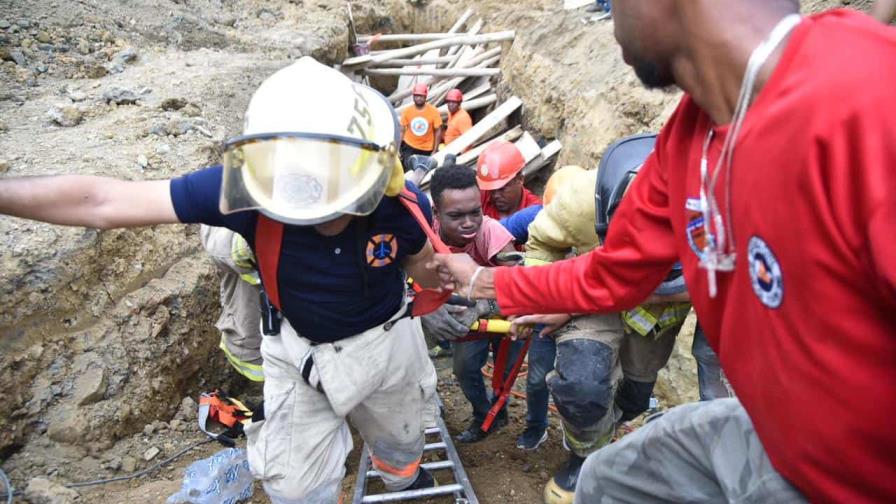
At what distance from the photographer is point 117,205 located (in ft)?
6.97

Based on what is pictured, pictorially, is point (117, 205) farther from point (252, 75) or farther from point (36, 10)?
point (36, 10)

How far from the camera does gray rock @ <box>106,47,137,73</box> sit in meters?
7.48

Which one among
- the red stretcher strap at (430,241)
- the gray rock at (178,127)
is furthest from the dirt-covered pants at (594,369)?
the gray rock at (178,127)

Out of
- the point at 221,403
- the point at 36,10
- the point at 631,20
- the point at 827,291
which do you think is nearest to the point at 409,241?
the point at 631,20

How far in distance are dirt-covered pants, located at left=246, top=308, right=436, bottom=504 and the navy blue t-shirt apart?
96 millimetres

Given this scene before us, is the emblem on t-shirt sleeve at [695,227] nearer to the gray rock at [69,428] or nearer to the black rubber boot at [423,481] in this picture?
the black rubber boot at [423,481]

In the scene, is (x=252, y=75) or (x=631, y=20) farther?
(x=252, y=75)

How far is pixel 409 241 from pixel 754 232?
1.59m

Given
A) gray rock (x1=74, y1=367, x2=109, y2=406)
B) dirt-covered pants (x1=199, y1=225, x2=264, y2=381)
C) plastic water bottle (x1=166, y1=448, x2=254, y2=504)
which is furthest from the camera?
dirt-covered pants (x1=199, y1=225, x2=264, y2=381)

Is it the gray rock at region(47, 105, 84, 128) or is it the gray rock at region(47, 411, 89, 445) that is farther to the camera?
the gray rock at region(47, 105, 84, 128)

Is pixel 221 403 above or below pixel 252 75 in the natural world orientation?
below

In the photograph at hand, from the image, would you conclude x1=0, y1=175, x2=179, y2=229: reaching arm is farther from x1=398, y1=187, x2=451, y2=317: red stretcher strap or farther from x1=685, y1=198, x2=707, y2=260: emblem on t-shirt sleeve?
x1=685, y1=198, x2=707, y2=260: emblem on t-shirt sleeve

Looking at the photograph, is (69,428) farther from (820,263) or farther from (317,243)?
(820,263)

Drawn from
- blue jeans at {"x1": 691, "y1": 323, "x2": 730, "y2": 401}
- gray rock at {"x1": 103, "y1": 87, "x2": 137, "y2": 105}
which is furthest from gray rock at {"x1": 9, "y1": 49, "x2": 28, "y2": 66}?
blue jeans at {"x1": 691, "y1": 323, "x2": 730, "y2": 401}
